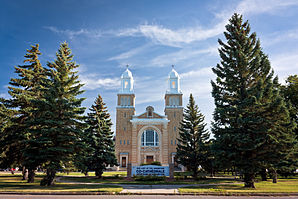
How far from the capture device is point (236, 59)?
14648mm

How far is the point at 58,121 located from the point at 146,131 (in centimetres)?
2815

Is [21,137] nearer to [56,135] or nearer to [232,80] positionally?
[56,135]

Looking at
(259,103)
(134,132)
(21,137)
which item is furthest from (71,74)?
(134,132)

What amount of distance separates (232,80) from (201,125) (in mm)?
9764

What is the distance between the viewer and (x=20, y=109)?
57.5 feet

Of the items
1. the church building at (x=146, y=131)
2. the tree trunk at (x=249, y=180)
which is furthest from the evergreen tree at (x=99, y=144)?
the church building at (x=146, y=131)

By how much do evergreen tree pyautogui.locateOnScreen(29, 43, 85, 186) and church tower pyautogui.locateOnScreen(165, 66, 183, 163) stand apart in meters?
27.8

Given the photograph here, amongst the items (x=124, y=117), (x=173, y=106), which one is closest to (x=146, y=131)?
(x=124, y=117)

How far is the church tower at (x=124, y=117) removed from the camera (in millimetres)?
40188

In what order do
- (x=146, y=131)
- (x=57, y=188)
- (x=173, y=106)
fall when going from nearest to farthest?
(x=57, y=188) < (x=146, y=131) < (x=173, y=106)

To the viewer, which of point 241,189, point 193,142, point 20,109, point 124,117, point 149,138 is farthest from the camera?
point 124,117

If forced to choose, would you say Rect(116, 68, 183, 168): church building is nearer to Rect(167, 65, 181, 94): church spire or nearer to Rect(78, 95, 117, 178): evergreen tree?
Rect(167, 65, 181, 94): church spire

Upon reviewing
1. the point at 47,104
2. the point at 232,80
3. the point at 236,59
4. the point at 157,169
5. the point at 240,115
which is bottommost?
the point at 157,169

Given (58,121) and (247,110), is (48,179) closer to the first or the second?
(58,121)
